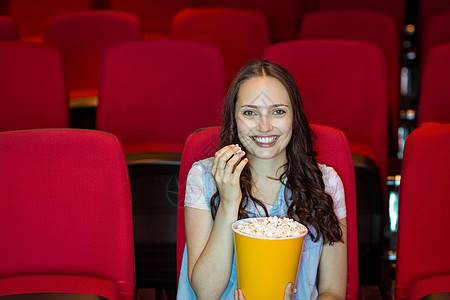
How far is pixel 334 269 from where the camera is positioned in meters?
1.40

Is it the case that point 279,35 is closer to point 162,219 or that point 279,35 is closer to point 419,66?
point 419,66

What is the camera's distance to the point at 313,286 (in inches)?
55.1

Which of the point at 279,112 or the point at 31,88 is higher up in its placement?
the point at 279,112

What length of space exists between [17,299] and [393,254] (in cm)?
102

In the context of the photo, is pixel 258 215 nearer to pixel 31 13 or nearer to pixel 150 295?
pixel 150 295

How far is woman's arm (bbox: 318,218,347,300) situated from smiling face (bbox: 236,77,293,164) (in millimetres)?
232

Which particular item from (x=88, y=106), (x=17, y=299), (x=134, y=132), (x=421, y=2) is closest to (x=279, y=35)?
(x=421, y=2)

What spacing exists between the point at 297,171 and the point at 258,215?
0.43 feet

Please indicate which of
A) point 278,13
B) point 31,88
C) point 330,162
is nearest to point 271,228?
point 330,162

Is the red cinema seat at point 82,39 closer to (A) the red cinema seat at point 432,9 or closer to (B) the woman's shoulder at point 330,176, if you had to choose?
(A) the red cinema seat at point 432,9

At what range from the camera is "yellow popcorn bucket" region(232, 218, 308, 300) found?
42.6 inches

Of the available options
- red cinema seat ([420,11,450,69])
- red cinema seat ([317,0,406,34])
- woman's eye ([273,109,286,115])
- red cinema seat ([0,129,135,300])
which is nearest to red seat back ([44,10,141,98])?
red cinema seat ([317,0,406,34])

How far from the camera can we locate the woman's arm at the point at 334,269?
139 centimetres

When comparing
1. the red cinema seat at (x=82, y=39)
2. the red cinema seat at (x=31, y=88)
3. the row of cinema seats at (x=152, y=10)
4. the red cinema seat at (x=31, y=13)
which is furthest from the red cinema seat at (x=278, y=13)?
the red cinema seat at (x=31, y=88)
